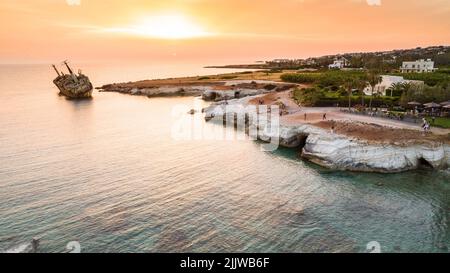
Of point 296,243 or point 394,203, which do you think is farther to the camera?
point 394,203

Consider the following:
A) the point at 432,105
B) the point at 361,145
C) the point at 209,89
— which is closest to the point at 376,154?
the point at 361,145

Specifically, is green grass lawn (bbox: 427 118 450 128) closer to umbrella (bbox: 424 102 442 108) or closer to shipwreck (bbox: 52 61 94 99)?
umbrella (bbox: 424 102 442 108)

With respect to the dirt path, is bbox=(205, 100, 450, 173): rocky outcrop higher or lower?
lower

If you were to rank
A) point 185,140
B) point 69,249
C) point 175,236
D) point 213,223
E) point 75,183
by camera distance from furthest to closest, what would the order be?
point 185,140
point 75,183
point 213,223
point 175,236
point 69,249

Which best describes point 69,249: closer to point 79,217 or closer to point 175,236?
point 79,217

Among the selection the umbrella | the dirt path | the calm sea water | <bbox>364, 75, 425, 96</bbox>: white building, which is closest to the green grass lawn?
the dirt path

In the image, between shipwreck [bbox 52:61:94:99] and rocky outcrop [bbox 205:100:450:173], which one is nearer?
rocky outcrop [bbox 205:100:450:173]

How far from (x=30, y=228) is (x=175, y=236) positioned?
9528 millimetres

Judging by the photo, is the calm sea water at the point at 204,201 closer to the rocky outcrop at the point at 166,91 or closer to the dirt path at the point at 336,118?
the dirt path at the point at 336,118

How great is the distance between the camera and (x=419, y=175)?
34.5 metres

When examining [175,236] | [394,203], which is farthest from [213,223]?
[394,203]

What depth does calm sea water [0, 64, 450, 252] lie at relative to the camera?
894 inches

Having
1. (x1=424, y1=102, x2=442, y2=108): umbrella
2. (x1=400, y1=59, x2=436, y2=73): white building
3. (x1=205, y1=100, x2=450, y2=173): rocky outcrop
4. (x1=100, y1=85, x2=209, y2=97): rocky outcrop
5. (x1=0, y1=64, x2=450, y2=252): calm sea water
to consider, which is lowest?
(x1=0, y1=64, x2=450, y2=252): calm sea water
